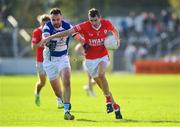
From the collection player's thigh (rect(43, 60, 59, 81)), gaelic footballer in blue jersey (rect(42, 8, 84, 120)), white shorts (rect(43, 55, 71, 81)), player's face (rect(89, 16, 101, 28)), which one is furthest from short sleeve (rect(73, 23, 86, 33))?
player's thigh (rect(43, 60, 59, 81))

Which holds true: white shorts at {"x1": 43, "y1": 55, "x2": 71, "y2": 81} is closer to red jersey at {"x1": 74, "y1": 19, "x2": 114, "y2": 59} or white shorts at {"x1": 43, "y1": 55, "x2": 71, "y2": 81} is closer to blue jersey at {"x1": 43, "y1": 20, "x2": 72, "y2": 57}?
blue jersey at {"x1": 43, "y1": 20, "x2": 72, "y2": 57}

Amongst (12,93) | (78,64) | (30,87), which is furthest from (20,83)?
(78,64)

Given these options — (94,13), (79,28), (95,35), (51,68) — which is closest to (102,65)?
(95,35)

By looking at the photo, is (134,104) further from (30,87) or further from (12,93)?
(30,87)

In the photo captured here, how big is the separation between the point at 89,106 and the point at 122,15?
118ft

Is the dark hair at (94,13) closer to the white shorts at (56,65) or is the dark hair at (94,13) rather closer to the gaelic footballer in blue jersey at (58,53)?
the gaelic footballer in blue jersey at (58,53)

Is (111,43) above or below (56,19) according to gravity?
below

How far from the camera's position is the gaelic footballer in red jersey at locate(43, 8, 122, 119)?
17.9m

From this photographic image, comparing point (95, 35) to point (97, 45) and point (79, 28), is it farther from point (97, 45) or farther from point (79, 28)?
point (79, 28)

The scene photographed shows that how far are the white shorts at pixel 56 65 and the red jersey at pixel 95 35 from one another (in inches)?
27.1

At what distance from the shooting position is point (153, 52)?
53906 millimetres

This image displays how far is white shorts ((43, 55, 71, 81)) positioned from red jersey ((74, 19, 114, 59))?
0.69 m

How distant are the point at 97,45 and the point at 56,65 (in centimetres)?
142

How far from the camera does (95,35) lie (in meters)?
18.1
